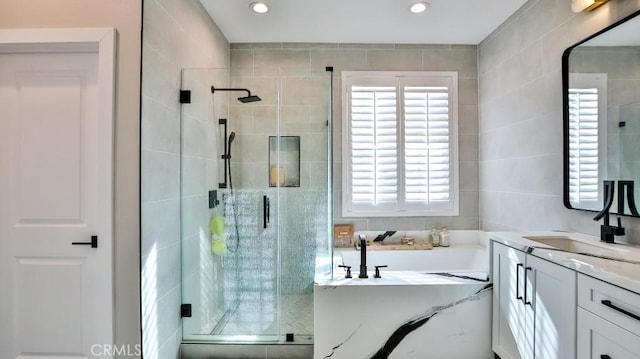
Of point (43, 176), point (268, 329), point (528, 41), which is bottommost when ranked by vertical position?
point (268, 329)

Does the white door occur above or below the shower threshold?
above

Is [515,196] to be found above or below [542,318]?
above

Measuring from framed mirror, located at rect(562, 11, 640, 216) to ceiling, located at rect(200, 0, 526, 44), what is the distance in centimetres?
86

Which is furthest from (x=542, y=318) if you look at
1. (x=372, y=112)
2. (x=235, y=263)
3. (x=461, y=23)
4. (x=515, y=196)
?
(x=461, y=23)

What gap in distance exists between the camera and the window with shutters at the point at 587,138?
189 cm

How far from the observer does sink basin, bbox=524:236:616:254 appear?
1.75 metres

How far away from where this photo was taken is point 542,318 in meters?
1.65

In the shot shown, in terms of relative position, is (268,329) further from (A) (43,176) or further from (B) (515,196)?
(B) (515,196)

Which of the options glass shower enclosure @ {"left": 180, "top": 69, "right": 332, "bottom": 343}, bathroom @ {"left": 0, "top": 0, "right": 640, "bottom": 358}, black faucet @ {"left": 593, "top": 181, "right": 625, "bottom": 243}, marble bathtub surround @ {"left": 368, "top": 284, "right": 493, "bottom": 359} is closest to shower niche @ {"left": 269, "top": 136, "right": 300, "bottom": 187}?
glass shower enclosure @ {"left": 180, "top": 69, "right": 332, "bottom": 343}

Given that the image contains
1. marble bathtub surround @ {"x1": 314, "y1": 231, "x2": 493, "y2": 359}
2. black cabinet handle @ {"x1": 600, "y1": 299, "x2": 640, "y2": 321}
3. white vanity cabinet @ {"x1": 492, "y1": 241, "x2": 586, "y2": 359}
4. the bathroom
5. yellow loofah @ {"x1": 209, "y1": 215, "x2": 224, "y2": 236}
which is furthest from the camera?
yellow loofah @ {"x1": 209, "y1": 215, "x2": 224, "y2": 236}

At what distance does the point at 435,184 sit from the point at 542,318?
5.87ft

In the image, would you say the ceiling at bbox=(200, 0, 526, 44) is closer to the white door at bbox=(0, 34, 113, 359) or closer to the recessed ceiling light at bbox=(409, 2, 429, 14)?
the recessed ceiling light at bbox=(409, 2, 429, 14)

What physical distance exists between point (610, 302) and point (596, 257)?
0.31 metres

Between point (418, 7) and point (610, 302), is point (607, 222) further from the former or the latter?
point (418, 7)
